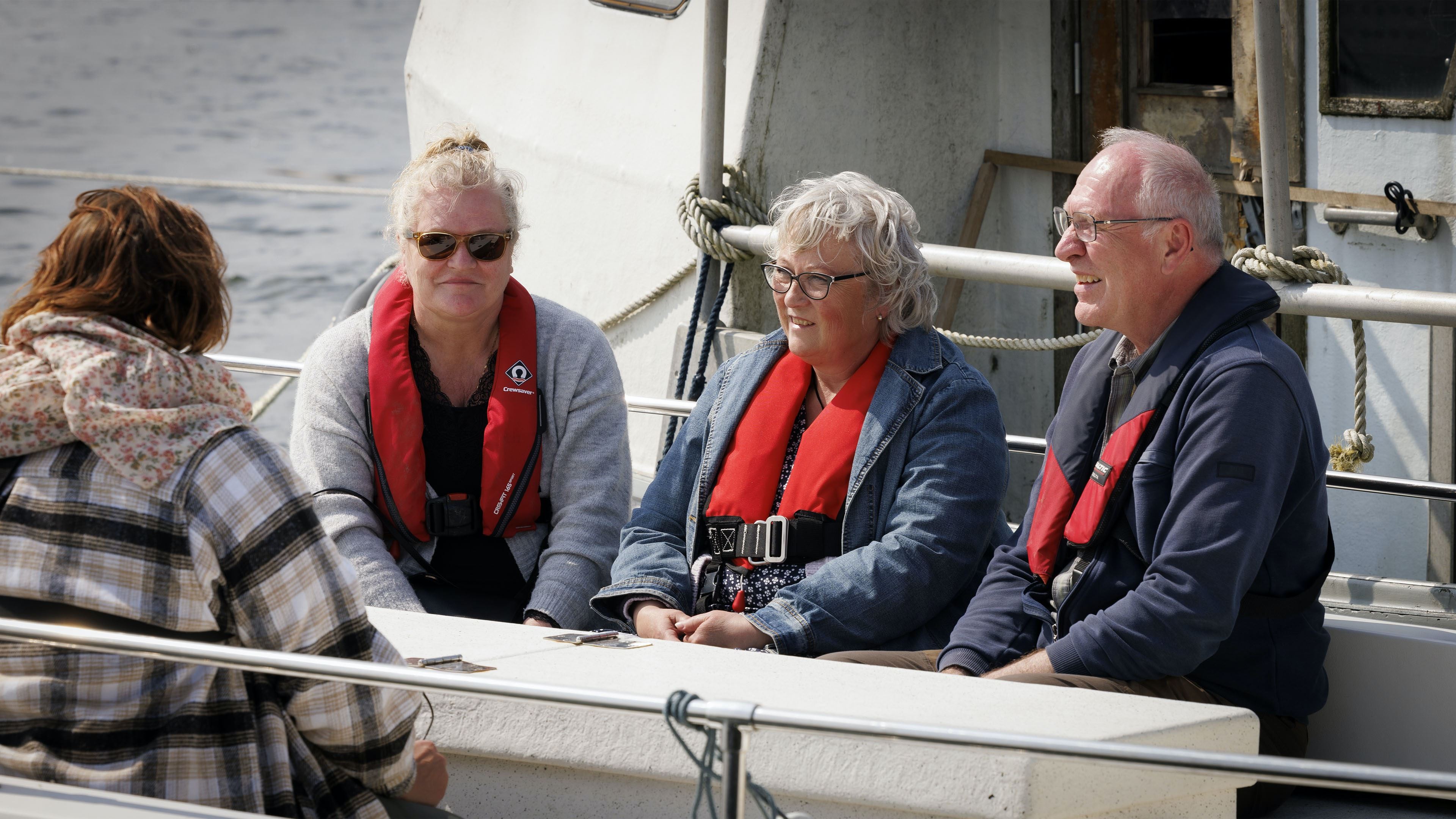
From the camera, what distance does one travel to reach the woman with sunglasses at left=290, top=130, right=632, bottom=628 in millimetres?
3117

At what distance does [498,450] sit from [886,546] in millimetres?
838

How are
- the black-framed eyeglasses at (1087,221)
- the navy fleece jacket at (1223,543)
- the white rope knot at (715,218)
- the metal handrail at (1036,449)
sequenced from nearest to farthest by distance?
the navy fleece jacket at (1223,543)
the black-framed eyeglasses at (1087,221)
the metal handrail at (1036,449)
the white rope knot at (715,218)

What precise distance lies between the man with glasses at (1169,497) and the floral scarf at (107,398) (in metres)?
1.37

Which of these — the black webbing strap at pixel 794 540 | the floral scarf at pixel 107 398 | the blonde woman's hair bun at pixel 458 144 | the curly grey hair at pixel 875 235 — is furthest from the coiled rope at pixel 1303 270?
the floral scarf at pixel 107 398

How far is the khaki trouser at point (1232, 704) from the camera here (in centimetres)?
249

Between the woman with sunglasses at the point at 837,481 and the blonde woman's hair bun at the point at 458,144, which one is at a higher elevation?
the blonde woman's hair bun at the point at 458,144

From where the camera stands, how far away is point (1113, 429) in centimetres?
270

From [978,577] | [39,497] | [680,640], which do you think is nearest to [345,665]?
[39,497]

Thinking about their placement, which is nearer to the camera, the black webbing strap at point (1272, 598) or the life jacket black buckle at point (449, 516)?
the black webbing strap at point (1272, 598)

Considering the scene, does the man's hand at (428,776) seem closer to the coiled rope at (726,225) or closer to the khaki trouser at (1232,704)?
the khaki trouser at (1232,704)

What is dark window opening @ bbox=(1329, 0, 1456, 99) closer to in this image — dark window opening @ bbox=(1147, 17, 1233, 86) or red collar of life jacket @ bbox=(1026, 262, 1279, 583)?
dark window opening @ bbox=(1147, 17, 1233, 86)

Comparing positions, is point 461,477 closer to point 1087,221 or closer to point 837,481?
point 837,481

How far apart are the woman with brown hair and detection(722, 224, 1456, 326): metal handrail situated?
1.74 meters

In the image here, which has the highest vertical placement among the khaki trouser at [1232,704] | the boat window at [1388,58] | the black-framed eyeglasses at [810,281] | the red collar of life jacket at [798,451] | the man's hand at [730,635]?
the boat window at [1388,58]
